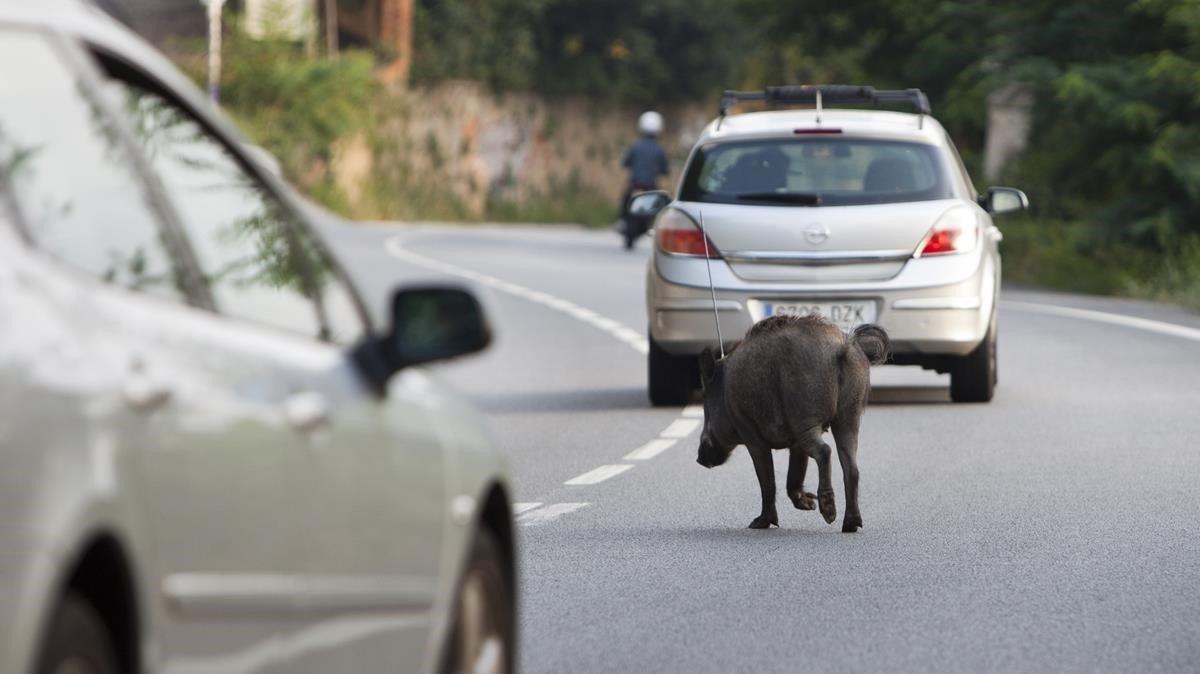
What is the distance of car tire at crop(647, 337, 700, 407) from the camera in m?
14.9

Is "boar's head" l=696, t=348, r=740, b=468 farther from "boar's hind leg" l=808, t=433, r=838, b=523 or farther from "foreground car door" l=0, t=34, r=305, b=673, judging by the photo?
"foreground car door" l=0, t=34, r=305, b=673

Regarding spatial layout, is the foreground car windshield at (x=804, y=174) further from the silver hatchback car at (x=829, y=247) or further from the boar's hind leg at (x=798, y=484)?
the boar's hind leg at (x=798, y=484)

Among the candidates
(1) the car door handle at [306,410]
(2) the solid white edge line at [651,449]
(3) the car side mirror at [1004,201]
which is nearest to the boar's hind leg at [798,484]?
(2) the solid white edge line at [651,449]

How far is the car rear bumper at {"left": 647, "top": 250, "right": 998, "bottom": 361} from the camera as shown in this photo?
1429 cm

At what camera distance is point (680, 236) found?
1456cm

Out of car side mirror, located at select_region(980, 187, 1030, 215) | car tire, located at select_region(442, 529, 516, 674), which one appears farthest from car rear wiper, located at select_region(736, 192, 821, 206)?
car tire, located at select_region(442, 529, 516, 674)

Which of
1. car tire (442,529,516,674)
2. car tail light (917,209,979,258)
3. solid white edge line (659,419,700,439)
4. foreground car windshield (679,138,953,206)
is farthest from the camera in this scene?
foreground car windshield (679,138,953,206)

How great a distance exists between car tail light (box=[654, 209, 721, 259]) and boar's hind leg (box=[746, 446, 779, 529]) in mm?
4718

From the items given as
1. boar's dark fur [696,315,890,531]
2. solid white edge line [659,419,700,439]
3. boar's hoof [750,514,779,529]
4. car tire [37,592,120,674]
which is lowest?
solid white edge line [659,419,700,439]

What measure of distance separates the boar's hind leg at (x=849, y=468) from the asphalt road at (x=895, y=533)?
0.08 m

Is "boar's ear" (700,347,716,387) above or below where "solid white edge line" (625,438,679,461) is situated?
above

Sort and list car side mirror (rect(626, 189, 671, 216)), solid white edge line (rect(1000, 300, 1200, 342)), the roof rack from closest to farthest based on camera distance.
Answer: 1. car side mirror (rect(626, 189, 671, 216))
2. the roof rack
3. solid white edge line (rect(1000, 300, 1200, 342))

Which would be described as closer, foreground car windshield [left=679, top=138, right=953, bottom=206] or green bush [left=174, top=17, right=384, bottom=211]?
foreground car windshield [left=679, top=138, right=953, bottom=206]

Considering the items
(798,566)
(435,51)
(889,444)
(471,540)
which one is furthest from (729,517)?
(435,51)
